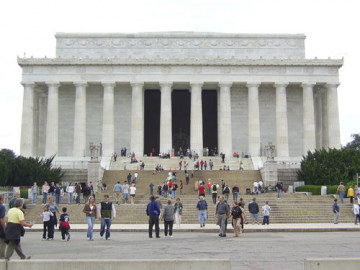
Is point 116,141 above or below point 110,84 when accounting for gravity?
below

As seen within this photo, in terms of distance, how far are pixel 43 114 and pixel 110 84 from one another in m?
12.1

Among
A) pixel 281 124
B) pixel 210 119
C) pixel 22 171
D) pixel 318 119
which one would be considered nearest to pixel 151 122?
pixel 210 119

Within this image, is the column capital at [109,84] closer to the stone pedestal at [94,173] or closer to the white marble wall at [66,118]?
the white marble wall at [66,118]

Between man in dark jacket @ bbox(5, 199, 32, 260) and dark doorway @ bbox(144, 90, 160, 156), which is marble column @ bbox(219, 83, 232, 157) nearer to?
dark doorway @ bbox(144, 90, 160, 156)

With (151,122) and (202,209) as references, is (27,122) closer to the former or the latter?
(151,122)

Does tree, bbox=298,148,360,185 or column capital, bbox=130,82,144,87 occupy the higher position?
column capital, bbox=130,82,144,87

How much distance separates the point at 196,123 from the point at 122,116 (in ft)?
38.5

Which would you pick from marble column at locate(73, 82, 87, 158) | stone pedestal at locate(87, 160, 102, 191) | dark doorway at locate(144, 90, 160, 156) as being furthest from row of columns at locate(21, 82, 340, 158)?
stone pedestal at locate(87, 160, 102, 191)

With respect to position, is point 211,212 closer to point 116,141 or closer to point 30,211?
point 30,211

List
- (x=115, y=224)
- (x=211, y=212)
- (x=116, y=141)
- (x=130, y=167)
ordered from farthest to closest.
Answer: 1. (x=116, y=141)
2. (x=130, y=167)
3. (x=211, y=212)
4. (x=115, y=224)

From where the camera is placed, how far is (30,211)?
36.8 meters

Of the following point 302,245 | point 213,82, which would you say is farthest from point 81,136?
point 302,245

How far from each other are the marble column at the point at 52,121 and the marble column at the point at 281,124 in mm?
29011

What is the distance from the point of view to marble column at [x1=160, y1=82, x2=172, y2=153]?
67.8 m
